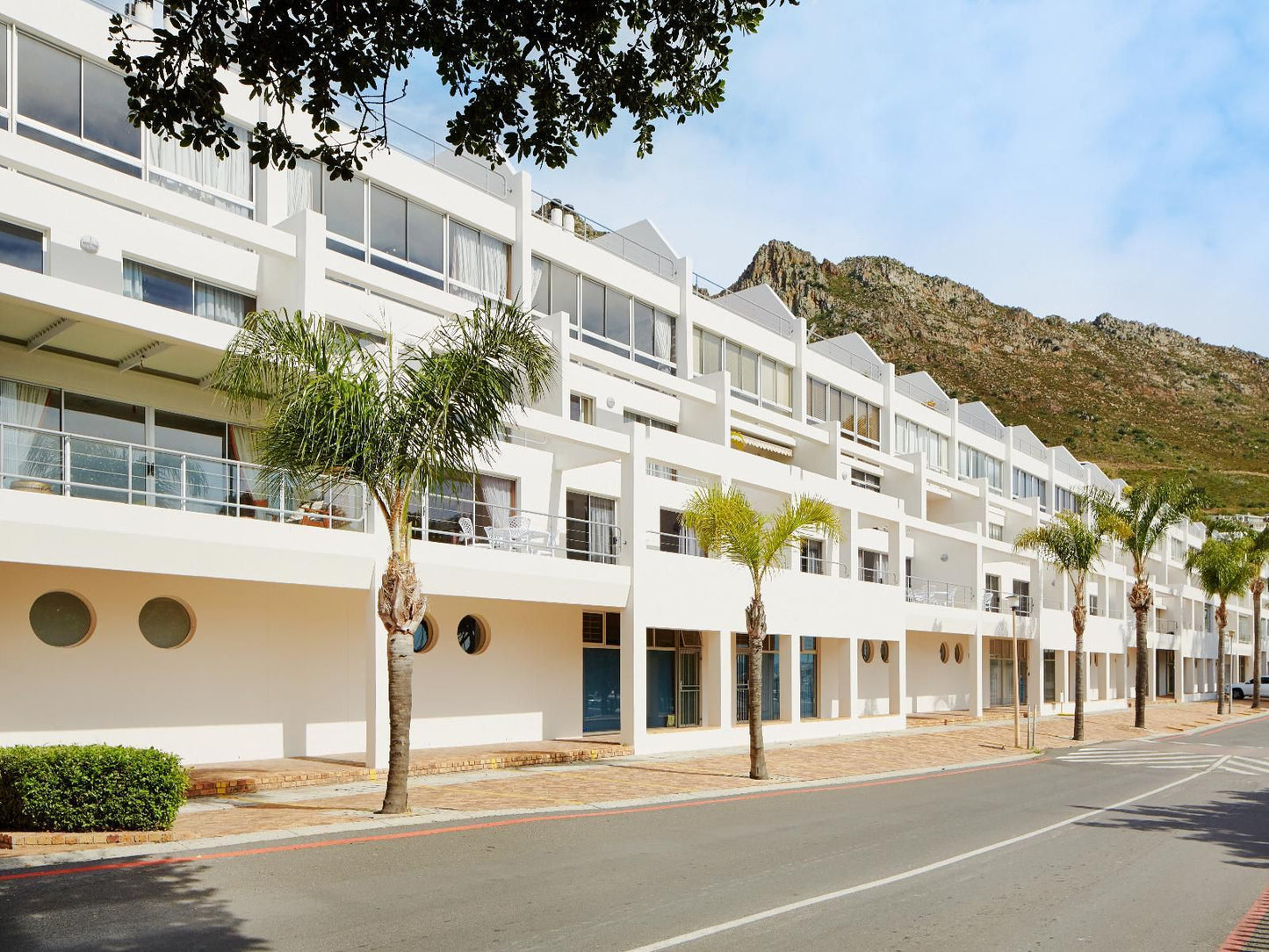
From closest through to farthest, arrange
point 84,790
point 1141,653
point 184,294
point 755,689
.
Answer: point 84,790 → point 184,294 → point 755,689 → point 1141,653

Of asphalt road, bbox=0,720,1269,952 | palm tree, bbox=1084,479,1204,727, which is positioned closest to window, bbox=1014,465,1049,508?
palm tree, bbox=1084,479,1204,727

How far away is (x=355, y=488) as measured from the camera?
19.0 metres

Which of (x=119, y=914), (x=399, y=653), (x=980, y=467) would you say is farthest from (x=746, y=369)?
(x=119, y=914)

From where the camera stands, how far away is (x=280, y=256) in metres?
19.5

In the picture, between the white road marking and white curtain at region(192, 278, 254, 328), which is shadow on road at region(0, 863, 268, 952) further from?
white curtain at region(192, 278, 254, 328)

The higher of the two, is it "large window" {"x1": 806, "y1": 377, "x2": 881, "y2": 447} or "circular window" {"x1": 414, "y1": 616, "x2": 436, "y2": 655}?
"large window" {"x1": 806, "y1": 377, "x2": 881, "y2": 447}

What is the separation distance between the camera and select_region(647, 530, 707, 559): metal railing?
28.3 m

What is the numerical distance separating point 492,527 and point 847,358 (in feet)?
76.4

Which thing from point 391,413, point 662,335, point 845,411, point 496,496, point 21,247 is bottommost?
point 496,496

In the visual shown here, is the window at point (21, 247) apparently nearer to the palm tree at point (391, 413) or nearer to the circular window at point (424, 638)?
the palm tree at point (391, 413)

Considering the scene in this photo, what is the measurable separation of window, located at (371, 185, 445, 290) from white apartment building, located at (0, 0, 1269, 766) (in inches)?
2.2

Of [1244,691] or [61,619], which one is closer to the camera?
[61,619]

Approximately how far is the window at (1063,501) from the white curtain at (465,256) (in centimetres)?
4213

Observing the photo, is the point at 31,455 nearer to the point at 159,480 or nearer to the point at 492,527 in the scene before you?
the point at 159,480
